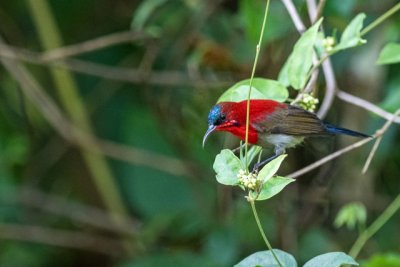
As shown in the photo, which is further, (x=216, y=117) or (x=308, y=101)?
(x=216, y=117)

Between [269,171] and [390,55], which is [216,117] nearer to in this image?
[390,55]

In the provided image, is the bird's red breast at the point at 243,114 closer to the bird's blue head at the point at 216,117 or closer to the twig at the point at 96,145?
the bird's blue head at the point at 216,117

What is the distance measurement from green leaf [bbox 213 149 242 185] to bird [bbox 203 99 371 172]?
0.63 m

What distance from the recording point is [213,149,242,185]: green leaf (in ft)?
7.06

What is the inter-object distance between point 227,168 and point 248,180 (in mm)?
73

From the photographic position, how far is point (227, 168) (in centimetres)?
217

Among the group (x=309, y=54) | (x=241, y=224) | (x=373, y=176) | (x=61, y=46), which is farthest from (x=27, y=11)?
(x=309, y=54)

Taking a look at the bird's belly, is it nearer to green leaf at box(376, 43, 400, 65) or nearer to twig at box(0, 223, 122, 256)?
green leaf at box(376, 43, 400, 65)

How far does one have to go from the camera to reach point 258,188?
84.0 inches

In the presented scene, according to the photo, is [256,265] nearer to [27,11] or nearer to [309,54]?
[309,54]

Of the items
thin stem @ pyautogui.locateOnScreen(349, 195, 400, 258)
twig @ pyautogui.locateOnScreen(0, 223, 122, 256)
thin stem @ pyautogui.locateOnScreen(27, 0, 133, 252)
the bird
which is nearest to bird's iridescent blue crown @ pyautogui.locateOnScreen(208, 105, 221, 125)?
the bird

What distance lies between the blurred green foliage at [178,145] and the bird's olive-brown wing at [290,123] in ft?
2.51

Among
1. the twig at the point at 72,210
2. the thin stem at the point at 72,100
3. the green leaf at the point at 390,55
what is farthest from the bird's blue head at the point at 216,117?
the twig at the point at 72,210

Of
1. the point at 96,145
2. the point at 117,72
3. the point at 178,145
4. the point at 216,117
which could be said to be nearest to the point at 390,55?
the point at 216,117
